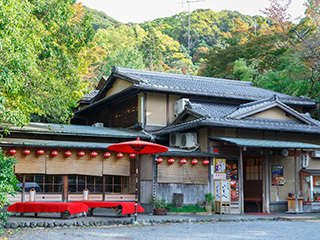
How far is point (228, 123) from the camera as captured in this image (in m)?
16.8

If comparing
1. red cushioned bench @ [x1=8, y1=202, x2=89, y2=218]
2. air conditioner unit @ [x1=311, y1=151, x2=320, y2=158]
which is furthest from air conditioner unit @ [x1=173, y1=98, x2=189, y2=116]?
red cushioned bench @ [x1=8, y1=202, x2=89, y2=218]

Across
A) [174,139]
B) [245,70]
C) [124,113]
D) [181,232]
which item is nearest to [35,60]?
[181,232]

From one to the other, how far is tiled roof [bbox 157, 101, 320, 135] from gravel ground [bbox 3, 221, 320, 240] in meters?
5.18

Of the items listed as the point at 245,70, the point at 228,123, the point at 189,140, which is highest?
the point at 245,70

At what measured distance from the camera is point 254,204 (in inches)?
758

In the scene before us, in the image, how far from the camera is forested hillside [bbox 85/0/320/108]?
27078mm

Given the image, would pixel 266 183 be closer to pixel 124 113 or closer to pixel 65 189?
pixel 124 113

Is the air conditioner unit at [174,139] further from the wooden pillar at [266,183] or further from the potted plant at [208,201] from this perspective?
the wooden pillar at [266,183]

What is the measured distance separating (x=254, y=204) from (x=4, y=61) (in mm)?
13223

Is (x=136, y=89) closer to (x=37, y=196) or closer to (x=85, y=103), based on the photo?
(x=37, y=196)

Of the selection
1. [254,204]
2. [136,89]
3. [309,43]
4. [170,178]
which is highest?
[309,43]

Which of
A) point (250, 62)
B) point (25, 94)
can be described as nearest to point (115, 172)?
point (25, 94)

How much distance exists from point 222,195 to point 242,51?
76.5 ft

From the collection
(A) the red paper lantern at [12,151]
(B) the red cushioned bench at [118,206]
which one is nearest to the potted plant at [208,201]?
(B) the red cushioned bench at [118,206]
